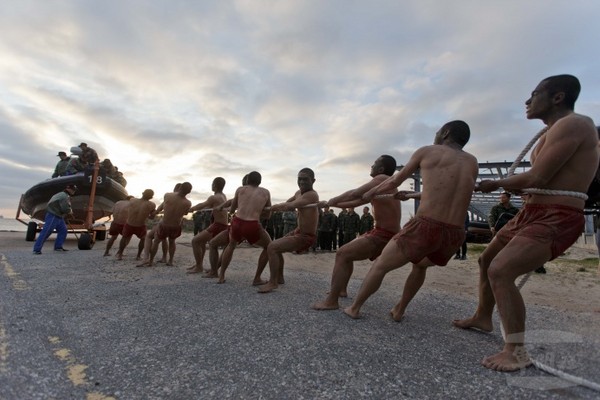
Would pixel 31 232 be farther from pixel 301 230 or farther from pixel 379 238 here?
pixel 379 238

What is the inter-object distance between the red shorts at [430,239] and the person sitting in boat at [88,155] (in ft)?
44.0

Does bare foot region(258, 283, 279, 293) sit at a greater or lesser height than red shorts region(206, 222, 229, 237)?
lesser

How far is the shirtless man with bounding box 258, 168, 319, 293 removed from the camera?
5152 millimetres

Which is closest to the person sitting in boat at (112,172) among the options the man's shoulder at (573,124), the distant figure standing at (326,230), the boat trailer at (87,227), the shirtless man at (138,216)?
the boat trailer at (87,227)

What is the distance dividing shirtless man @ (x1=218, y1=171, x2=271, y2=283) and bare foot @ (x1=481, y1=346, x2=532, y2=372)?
383 cm

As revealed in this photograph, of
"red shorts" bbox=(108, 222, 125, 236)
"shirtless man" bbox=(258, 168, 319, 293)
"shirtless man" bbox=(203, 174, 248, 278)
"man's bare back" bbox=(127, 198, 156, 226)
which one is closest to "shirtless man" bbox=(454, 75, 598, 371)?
"shirtless man" bbox=(258, 168, 319, 293)

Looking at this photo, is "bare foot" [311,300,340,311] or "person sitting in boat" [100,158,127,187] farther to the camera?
"person sitting in boat" [100,158,127,187]

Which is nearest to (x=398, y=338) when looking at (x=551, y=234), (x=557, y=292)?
(x=551, y=234)

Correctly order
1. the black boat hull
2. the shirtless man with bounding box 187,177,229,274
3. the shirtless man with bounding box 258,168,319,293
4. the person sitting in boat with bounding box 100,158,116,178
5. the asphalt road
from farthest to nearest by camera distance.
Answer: the person sitting in boat with bounding box 100,158,116,178 → the black boat hull → the shirtless man with bounding box 187,177,229,274 → the shirtless man with bounding box 258,168,319,293 → the asphalt road

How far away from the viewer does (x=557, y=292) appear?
21.8ft

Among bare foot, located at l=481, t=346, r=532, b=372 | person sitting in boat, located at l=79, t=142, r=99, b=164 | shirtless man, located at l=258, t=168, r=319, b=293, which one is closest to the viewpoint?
bare foot, located at l=481, t=346, r=532, b=372

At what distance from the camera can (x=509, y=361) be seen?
2.38 m

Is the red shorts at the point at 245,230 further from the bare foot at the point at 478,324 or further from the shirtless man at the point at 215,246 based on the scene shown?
the bare foot at the point at 478,324

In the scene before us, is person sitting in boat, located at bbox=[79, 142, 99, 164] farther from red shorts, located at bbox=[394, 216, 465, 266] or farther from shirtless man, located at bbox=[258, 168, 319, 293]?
red shorts, located at bbox=[394, 216, 465, 266]
